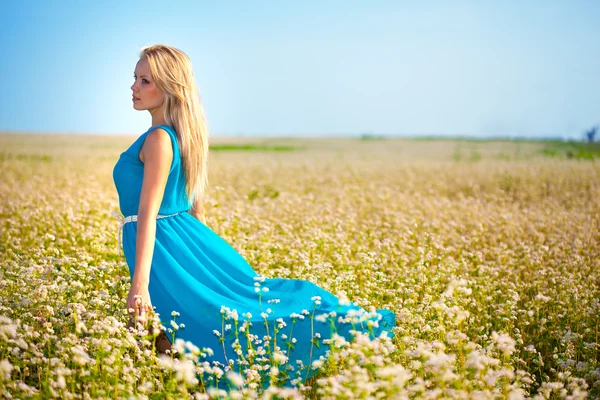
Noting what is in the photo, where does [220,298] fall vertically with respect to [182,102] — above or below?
below

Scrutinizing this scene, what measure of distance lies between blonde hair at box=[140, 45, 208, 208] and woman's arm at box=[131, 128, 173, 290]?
8.9 inches

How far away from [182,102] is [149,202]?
27.9 inches

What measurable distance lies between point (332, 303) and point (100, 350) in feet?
4.66

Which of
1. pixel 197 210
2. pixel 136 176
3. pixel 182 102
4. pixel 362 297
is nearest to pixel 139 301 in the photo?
pixel 136 176

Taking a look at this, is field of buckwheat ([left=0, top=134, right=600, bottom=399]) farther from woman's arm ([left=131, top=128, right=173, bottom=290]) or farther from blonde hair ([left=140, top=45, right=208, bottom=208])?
blonde hair ([left=140, top=45, right=208, bottom=208])

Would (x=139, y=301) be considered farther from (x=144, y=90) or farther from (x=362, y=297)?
(x=362, y=297)

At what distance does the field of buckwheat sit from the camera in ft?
9.96

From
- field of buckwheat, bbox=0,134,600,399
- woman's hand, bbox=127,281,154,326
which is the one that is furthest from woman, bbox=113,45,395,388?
field of buckwheat, bbox=0,134,600,399

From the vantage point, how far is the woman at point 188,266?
371cm

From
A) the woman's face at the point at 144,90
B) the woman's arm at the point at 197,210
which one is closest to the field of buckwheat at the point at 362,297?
the woman's arm at the point at 197,210

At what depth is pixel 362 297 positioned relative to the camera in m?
5.23

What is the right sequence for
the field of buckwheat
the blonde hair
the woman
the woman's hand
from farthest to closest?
the blonde hair < the woman < the woman's hand < the field of buckwheat

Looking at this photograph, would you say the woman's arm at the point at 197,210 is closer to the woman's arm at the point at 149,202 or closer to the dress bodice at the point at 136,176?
the dress bodice at the point at 136,176

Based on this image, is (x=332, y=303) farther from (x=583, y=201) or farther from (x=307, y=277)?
(x=583, y=201)
